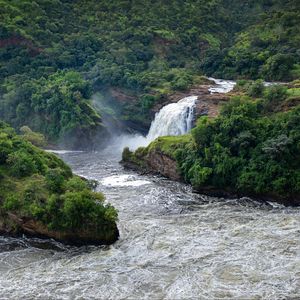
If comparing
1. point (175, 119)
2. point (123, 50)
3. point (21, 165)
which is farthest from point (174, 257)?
point (123, 50)

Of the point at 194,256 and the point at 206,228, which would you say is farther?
the point at 206,228

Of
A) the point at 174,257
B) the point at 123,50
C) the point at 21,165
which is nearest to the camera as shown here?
the point at 174,257

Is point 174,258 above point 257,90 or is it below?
below

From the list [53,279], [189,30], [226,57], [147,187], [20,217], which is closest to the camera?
[53,279]

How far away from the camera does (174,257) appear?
28625mm

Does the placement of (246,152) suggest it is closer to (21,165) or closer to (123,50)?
(21,165)

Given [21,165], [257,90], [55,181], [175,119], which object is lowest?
[55,181]

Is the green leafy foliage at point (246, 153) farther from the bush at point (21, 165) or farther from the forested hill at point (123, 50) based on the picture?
the forested hill at point (123, 50)

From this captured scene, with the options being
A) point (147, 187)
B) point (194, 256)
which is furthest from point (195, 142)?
point (194, 256)

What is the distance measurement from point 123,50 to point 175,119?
97.5ft

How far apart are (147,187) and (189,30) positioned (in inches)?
2186

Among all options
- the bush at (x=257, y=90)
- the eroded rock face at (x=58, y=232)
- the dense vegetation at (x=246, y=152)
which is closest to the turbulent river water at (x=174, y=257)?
the eroded rock face at (x=58, y=232)

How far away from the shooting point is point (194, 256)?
28672 millimetres

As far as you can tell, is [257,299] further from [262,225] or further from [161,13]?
[161,13]
